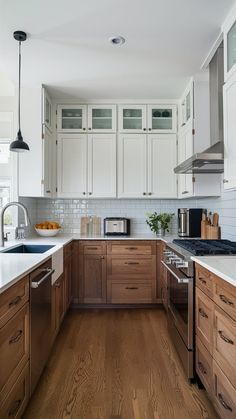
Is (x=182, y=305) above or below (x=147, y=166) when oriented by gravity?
below

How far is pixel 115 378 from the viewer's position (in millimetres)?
2098

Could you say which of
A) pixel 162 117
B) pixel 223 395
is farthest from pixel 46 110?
pixel 223 395

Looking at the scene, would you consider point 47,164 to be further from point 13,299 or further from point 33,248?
point 13,299

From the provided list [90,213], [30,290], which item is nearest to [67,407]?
[30,290]

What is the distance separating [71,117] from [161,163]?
1339 mm

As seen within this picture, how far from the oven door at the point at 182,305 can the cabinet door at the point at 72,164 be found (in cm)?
172

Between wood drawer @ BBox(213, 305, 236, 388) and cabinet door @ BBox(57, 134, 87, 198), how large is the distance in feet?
8.26

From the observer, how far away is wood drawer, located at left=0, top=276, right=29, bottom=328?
1314 millimetres

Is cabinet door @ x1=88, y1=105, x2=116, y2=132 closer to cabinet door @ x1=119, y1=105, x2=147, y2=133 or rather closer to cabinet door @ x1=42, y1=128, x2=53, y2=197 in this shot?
cabinet door @ x1=119, y1=105, x2=147, y2=133

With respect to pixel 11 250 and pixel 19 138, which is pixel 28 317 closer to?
pixel 11 250

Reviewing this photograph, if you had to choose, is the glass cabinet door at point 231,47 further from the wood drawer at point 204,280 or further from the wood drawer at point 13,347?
the wood drawer at point 13,347

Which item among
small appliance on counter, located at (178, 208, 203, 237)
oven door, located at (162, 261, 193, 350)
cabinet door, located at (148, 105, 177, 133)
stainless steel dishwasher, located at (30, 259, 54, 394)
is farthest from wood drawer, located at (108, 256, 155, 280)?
cabinet door, located at (148, 105, 177, 133)

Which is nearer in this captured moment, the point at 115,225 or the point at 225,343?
the point at 225,343

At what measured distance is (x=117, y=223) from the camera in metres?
3.81
